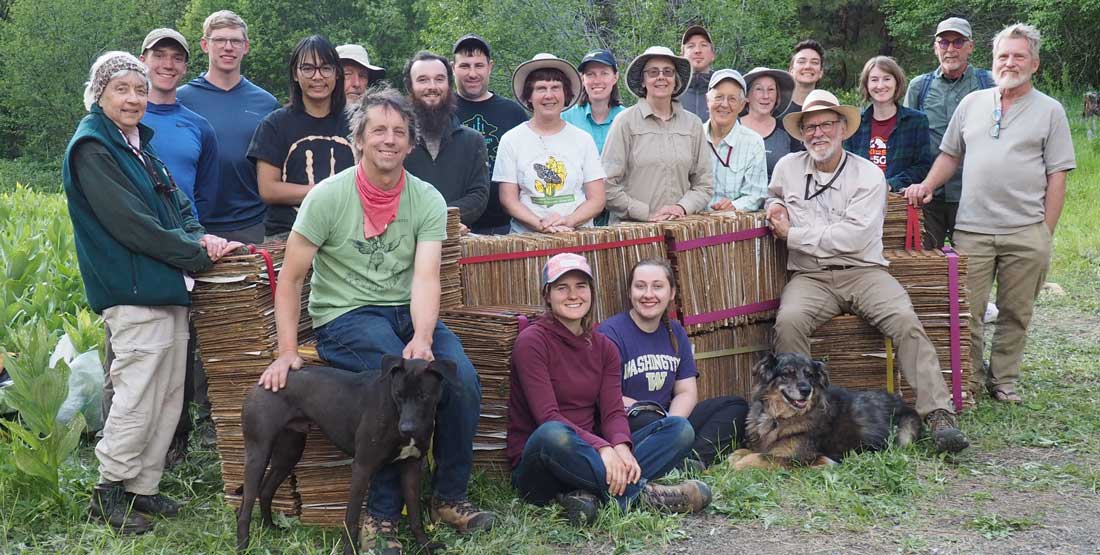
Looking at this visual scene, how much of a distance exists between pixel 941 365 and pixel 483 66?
12.4 ft

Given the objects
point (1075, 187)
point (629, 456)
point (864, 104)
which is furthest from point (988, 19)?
point (629, 456)

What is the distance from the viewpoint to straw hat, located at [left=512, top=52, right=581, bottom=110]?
6.67 m

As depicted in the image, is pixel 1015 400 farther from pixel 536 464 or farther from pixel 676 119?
pixel 536 464

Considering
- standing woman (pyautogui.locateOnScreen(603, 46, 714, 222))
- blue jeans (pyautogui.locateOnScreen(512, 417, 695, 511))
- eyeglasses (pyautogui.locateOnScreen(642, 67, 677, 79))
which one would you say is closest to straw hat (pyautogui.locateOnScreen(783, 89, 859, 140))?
standing woman (pyautogui.locateOnScreen(603, 46, 714, 222))

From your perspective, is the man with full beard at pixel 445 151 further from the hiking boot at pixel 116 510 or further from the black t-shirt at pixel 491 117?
the hiking boot at pixel 116 510

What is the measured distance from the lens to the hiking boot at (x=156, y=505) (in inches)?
195

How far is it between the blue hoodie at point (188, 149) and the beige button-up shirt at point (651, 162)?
2542 mm

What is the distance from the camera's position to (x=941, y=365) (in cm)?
667

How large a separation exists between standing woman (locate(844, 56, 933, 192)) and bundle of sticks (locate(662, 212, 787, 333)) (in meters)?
1.18

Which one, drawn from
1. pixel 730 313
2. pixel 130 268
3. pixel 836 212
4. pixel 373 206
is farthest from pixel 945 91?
pixel 130 268

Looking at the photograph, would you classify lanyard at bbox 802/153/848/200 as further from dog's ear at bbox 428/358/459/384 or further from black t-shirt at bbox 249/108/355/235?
dog's ear at bbox 428/358/459/384

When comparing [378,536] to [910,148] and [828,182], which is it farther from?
[910,148]

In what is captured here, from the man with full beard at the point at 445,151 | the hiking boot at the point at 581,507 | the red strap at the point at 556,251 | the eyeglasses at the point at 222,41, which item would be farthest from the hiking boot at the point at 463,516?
the eyeglasses at the point at 222,41

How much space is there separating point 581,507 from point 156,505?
2104 millimetres
